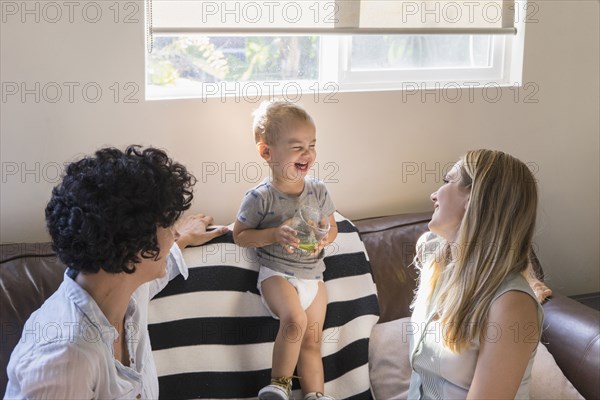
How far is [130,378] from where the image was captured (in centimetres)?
178

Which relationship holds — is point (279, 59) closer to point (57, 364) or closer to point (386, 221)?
point (386, 221)

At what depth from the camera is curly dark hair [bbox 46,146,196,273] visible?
5.32 feet

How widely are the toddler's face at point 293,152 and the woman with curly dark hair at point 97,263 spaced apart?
0.65 metres

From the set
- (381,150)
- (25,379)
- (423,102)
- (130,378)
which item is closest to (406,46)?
(423,102)

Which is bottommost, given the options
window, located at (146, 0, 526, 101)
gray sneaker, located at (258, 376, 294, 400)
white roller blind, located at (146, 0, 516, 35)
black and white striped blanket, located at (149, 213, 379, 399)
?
gray sneaker, located at (258, 376, 294, 400)

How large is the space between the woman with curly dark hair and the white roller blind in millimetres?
997

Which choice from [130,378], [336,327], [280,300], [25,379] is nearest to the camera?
[25,379]

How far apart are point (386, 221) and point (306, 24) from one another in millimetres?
764

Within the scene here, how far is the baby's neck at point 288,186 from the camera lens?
2457 millimetres

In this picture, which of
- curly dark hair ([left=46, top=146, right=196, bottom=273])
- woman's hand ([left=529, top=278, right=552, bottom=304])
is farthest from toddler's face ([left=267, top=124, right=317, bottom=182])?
woman's hand ([left=529, top=278, right=552, bottom=304])

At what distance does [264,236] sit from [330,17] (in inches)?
35.1

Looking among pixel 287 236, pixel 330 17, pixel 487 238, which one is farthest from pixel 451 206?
pixel 330 17

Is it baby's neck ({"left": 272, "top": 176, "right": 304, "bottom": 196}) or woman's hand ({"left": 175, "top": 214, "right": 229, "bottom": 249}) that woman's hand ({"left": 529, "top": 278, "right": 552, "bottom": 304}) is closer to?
baby's neck ({"left": 272, "top": 176, "right": 304, "bottom": 196})

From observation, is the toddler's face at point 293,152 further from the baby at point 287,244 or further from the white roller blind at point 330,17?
the white roller blind at point 330,17
